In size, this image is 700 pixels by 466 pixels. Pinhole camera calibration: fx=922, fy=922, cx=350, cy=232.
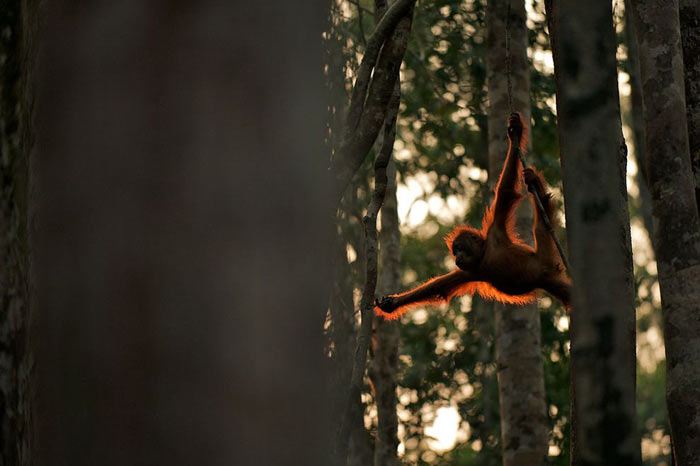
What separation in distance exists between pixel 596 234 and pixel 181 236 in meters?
1.22

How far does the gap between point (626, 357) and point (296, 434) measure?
1.13 m

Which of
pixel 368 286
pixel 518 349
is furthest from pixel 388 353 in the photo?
pixel 368 286

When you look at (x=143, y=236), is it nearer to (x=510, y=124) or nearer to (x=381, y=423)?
(x=510, y=124)

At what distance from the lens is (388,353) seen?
8.24 m

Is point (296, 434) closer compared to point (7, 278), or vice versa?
point (296, 434)

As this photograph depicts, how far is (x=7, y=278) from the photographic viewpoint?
5.31 feet

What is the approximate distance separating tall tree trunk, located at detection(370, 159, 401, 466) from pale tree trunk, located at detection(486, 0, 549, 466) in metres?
0.93

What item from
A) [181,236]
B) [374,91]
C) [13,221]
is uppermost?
[374,91]

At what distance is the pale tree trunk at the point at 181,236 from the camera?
46.1 inches

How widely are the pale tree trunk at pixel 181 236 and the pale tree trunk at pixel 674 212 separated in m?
3.38

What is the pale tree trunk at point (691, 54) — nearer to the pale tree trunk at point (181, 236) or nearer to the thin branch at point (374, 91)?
the thin branch at point (374, 91)

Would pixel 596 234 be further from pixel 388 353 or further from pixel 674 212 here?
pixel 388 353

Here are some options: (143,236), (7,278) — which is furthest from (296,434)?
(7,278)

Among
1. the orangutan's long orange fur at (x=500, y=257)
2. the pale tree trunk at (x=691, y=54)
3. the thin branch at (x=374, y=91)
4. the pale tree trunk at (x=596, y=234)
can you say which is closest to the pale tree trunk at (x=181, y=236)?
the pale tree trunk at (x=596, y=234)
